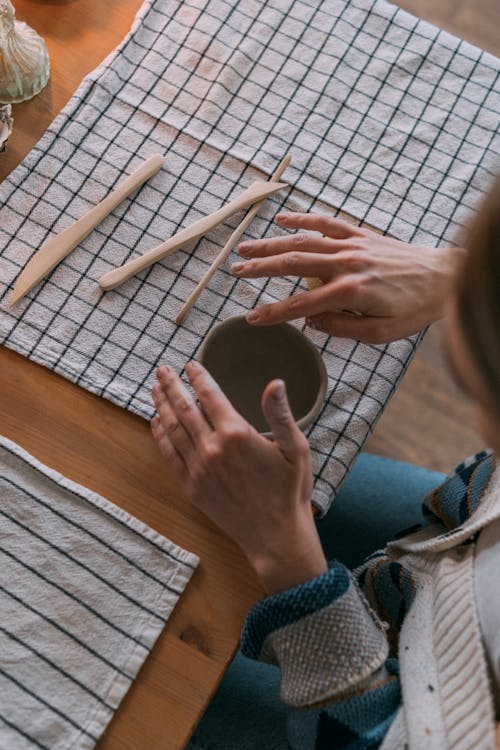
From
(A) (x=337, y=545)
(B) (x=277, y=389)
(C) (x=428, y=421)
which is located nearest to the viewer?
(B) (x=277, y=389)

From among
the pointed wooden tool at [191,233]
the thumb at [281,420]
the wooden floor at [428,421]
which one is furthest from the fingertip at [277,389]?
the wooden floor at [428,421]

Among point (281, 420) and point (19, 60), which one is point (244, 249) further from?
Answer: point (19, 60)

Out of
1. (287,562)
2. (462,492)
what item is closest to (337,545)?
(462,492)

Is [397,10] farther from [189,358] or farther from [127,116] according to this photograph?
[189,358]

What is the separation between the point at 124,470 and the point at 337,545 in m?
0.38

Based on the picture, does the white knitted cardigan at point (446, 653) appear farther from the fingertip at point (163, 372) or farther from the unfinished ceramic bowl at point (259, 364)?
the fingertip at point (163, 372)

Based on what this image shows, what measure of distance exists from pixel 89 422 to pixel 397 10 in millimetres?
616

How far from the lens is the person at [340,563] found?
62 centimetres

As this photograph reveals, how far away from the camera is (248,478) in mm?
659

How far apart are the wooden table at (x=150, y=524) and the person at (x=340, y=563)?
20 mm

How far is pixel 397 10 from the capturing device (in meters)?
0.92

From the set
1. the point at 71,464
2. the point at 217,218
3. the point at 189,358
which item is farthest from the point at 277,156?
the point at 71,464

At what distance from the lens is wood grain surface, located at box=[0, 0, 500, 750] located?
598mm

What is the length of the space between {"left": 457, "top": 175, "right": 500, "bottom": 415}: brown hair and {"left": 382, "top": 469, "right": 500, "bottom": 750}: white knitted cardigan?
0.21 metres
